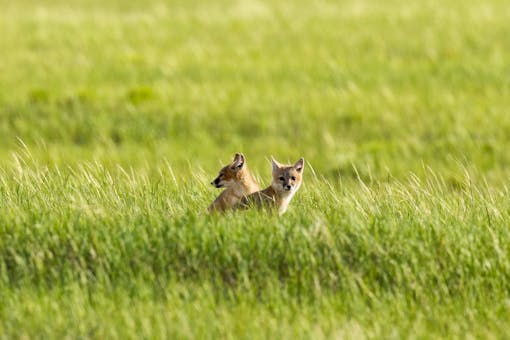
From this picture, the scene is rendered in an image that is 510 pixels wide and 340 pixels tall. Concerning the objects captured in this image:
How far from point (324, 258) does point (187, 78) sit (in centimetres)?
1403

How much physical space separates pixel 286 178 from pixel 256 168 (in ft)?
14.8

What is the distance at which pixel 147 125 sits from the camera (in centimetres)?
1802

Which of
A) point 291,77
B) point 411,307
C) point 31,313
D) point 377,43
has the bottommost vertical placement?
point 411,307

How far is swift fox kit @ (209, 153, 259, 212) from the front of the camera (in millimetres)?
7645

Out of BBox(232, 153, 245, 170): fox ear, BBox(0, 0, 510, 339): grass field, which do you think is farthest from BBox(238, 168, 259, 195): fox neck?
BBox(0, 0, 510, 339): grass field

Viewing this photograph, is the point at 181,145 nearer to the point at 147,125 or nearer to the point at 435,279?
the point at 147,125

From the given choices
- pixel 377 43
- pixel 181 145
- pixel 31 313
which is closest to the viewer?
pixel 31 313

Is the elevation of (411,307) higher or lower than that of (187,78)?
lower

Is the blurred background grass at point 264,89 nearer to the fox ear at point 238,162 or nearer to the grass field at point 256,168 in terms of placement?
the grass field at point 256,168

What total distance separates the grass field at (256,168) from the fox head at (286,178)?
232 millimetres

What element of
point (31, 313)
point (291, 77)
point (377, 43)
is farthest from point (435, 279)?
point (377, 43)

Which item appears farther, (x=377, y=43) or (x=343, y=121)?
(x=377, y=43)

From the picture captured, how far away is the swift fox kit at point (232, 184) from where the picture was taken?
7.64 m

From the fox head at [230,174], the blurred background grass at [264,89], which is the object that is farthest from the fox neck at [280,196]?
the blurred background grass at [264,89]
